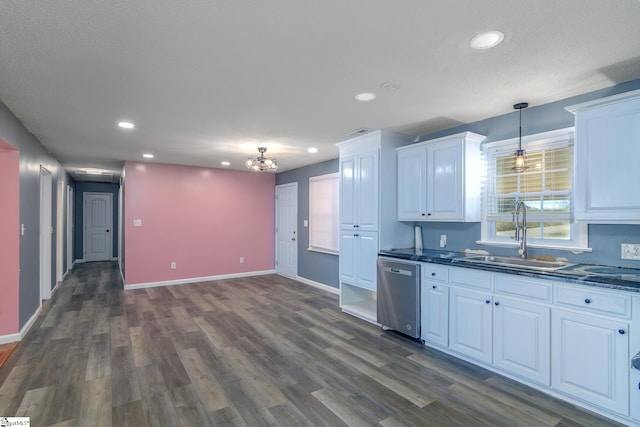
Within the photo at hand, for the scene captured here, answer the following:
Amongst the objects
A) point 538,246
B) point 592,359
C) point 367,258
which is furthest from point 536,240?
point 367,258

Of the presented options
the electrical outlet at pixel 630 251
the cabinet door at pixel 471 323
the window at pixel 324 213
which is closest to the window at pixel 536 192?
the electrical outlet at pixel 630 251

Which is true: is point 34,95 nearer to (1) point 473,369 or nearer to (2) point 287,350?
(2) point 287,350

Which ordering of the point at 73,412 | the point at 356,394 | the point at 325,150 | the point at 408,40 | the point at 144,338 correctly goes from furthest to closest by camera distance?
the point at 325,150 < the point at 144,338 < the point at 356,394 < the point at 73,412 < the point at 408,40

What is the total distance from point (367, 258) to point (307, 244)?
8.12ft

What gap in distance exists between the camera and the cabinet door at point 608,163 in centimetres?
227

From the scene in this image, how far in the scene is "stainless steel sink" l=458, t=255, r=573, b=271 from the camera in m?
2.78

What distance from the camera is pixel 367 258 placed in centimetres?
414

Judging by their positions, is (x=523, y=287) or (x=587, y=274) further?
(x=523, y=287)

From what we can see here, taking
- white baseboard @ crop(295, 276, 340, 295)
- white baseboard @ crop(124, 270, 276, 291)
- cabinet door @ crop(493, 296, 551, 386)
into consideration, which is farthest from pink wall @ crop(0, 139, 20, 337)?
cabinet door @ crop(493, 296, 551, 386)

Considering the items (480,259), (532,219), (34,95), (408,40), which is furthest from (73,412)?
(532,219)

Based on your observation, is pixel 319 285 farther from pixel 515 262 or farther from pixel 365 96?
pixel 365 96

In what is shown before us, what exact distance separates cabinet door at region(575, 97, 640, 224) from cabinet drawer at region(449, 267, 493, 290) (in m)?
0.83

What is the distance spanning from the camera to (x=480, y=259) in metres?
3.16

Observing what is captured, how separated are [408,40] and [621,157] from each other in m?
1.78
